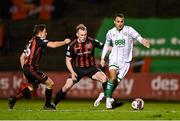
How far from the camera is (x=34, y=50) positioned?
1372 cm

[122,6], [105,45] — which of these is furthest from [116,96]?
[105,45]

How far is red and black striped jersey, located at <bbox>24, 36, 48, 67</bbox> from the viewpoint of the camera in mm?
13586

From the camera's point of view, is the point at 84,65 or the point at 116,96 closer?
the point at 84,65

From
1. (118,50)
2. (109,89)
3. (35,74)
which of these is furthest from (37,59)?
(118,50)

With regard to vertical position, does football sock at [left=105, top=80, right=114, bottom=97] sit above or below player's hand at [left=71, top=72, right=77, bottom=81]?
below

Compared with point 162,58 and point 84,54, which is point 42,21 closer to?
point 162,58

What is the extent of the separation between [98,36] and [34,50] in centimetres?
860

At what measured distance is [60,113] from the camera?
12211 millimetres

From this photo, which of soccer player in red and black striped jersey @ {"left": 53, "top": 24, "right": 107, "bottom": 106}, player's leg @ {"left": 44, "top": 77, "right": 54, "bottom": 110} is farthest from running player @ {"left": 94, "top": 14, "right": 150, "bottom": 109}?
player's leg @ {"left": 44, "top": 77, "right": 54, "bottom": 110}

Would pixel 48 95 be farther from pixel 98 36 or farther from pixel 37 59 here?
pixel 98 36

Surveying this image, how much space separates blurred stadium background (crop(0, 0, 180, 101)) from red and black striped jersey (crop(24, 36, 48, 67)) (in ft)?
21.8

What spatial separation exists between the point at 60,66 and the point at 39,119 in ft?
36.5

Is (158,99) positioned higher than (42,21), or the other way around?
(42,21)

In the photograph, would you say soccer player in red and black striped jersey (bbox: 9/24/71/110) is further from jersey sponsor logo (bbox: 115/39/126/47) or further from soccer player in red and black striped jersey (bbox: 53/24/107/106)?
jersey sponsor logo (bbox: 115/39/126/47)
